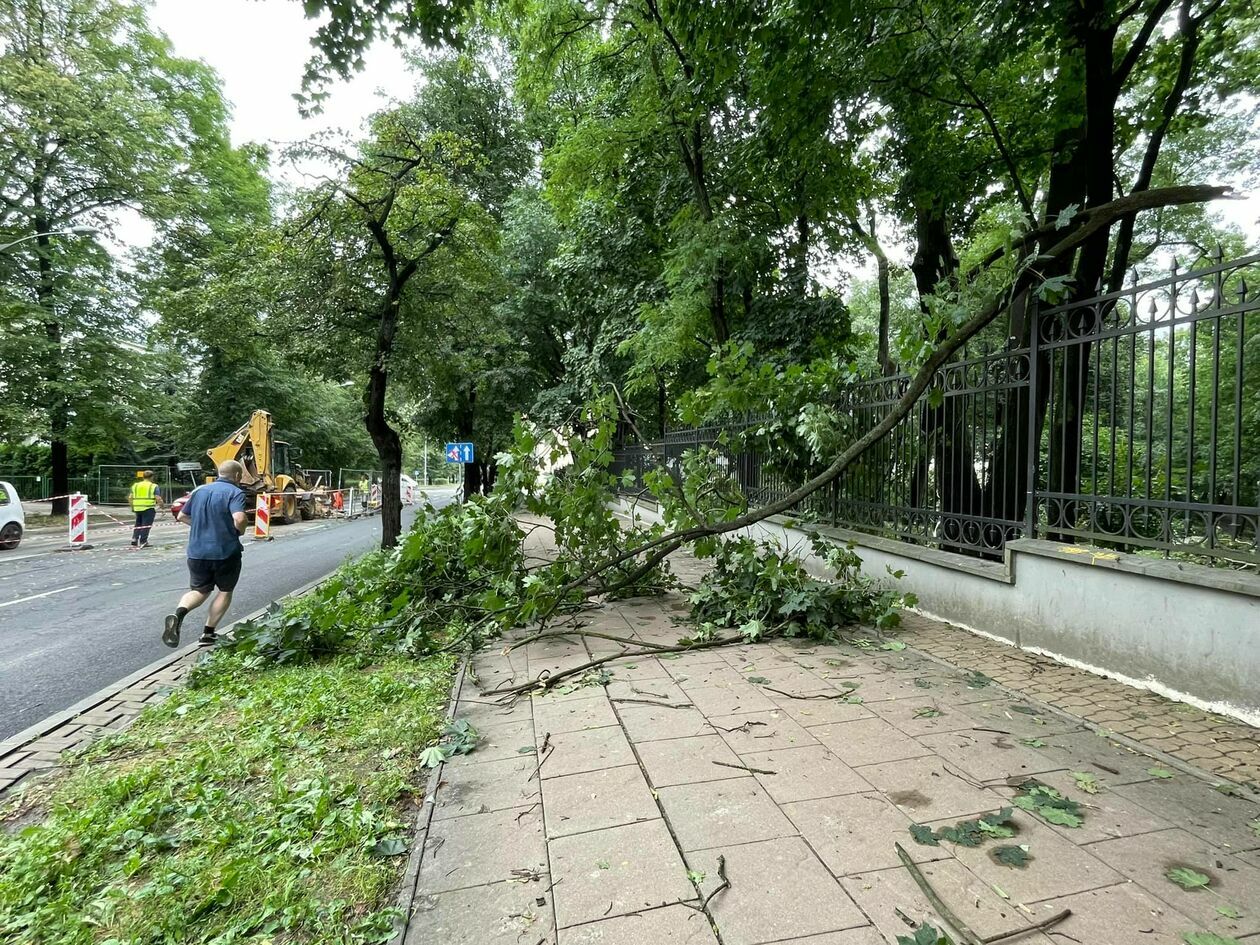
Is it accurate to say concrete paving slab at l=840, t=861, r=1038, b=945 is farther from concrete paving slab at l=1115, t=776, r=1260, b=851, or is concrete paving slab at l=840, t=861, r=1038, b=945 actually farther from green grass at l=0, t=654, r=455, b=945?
green grass at l=0, t=654, r=455, b=945

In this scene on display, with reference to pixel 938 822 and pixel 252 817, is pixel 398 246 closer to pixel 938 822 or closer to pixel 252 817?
pixel 252 817

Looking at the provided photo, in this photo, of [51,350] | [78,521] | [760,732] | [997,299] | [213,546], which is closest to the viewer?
[760,732]

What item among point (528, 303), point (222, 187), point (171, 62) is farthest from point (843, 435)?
point (171, 62)

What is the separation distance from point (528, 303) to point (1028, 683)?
17.5m

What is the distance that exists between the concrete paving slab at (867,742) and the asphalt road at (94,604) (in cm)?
526

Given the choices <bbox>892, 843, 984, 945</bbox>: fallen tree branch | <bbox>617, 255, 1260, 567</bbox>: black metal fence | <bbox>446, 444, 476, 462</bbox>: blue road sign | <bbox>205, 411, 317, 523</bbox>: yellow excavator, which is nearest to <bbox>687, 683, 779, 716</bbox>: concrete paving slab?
<bbox>892, 843, 984, 945</bbox>: fallen tree branch

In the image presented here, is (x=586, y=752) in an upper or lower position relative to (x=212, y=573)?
→ lower

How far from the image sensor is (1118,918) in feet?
6.52

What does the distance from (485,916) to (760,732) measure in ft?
5.79

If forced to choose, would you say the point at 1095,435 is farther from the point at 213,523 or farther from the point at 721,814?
the point at 213,523

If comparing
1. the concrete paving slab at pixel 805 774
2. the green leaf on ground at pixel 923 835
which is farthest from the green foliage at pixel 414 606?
the green leaf on ground at pixel 923 835

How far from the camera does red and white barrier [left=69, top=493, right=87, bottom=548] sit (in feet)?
49.1

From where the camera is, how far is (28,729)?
430 cm

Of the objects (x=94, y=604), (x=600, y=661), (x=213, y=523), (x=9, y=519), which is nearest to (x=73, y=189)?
(x=9, y=519)
